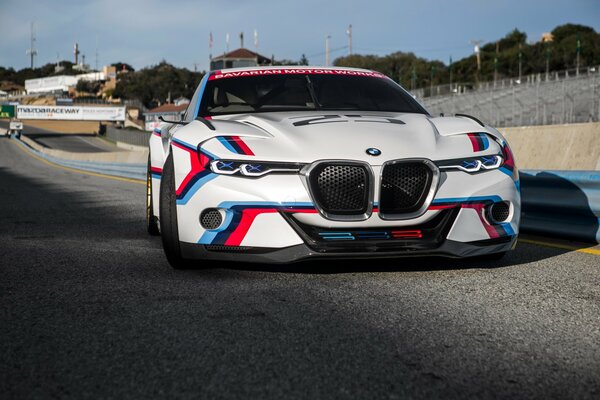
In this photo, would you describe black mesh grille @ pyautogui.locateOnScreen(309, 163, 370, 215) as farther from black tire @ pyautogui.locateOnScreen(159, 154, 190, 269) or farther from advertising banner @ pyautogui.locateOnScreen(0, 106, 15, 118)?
advertising banner @ pyautogui.locateOnScreen(0, 106, 15, 118)

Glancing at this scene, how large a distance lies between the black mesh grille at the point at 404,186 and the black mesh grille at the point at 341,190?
0.38 ft

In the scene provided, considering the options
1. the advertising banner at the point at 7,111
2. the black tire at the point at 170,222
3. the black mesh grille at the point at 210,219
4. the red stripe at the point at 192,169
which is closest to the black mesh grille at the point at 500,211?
the black mesh grille at the point at 210,219

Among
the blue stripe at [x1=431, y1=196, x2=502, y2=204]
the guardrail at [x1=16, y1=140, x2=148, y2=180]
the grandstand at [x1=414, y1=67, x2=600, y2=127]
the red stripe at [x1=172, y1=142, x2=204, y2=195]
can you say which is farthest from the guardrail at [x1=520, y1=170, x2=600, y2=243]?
the grandstand at [x1=414, y1=67, x2=600, y2=127]

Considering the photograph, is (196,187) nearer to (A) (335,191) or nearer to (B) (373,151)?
(A) (335,191)

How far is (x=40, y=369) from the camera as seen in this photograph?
107 inches

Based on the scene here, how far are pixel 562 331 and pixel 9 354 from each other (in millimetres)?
2239

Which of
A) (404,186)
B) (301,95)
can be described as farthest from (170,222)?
(301,95)

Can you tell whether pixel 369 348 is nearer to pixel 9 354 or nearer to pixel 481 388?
pixel 481 388

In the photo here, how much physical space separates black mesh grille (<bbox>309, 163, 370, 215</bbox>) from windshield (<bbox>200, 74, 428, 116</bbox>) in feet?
4.78

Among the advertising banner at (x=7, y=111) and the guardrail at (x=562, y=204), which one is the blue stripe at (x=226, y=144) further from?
the advertising banner at (x=7, y=111)

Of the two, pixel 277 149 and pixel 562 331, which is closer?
pixel 562 331

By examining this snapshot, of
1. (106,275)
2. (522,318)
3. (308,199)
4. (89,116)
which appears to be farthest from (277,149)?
(89,116)

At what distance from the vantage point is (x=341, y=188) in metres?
4.31

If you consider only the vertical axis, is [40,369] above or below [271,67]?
below
